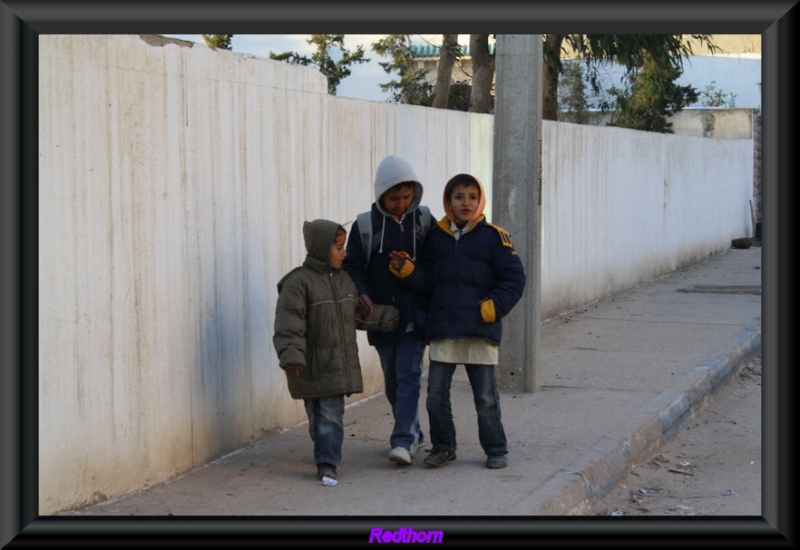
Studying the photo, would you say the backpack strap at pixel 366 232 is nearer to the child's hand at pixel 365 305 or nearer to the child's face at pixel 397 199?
the child's face at pixel 397 199

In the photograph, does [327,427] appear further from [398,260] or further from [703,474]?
[703,474]

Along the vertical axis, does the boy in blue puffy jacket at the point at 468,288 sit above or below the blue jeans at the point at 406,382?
above

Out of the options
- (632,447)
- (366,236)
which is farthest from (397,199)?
(632,447)

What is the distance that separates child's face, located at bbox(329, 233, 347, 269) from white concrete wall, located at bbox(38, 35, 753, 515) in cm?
72

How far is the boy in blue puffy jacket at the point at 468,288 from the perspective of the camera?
5.94 metres

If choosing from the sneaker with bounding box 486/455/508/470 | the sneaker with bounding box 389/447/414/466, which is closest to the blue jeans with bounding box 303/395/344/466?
the sneaker with bounding box 389/447/414/466

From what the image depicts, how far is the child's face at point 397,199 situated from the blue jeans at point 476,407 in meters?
0.81

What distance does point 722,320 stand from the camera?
12.4 m

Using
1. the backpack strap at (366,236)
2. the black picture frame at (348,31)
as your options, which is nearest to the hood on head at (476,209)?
the backpack strap at (366,236)

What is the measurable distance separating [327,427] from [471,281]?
102 centimetres

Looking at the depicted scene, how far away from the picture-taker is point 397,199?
613cm
